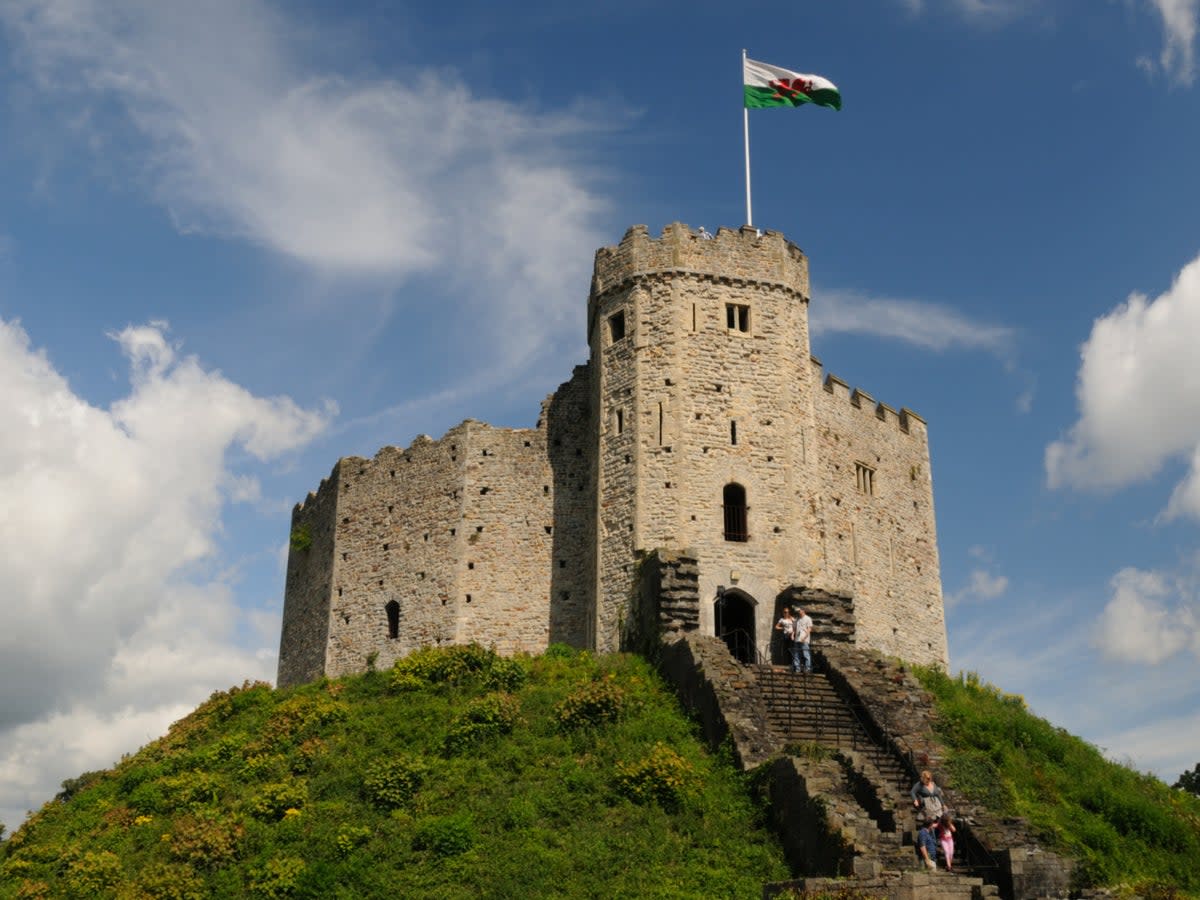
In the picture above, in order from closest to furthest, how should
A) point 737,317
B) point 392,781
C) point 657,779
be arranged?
point 657,779 < point 392,781 < point 737,317

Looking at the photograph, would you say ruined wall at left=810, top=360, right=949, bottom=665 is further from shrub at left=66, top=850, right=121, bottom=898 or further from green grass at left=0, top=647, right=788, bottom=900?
shrub at left=66, top=850, right=121, bottom=898

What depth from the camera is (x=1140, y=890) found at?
1889cm

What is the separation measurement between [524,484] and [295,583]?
9.76 metres

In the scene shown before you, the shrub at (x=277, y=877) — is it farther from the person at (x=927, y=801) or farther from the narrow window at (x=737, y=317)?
the narrow window at (x=737, y=317)

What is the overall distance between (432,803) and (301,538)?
20628mm

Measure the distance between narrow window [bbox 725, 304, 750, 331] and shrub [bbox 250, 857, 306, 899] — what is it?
17.9 metres

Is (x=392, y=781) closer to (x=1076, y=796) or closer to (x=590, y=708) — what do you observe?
(x=590, y=708)

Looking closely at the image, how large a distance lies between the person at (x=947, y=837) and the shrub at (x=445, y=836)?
7180mm

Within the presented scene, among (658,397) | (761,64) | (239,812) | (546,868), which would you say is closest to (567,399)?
(658,397)

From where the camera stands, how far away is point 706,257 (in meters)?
32.9

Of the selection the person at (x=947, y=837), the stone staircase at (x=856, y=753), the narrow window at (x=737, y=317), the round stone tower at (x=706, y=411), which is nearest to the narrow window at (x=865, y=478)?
the round stone tower at (x=706, y=411)

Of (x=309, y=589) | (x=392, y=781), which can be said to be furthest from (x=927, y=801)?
(x=309, y=589)

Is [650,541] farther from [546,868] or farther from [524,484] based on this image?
[546,868]

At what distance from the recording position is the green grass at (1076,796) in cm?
2023
